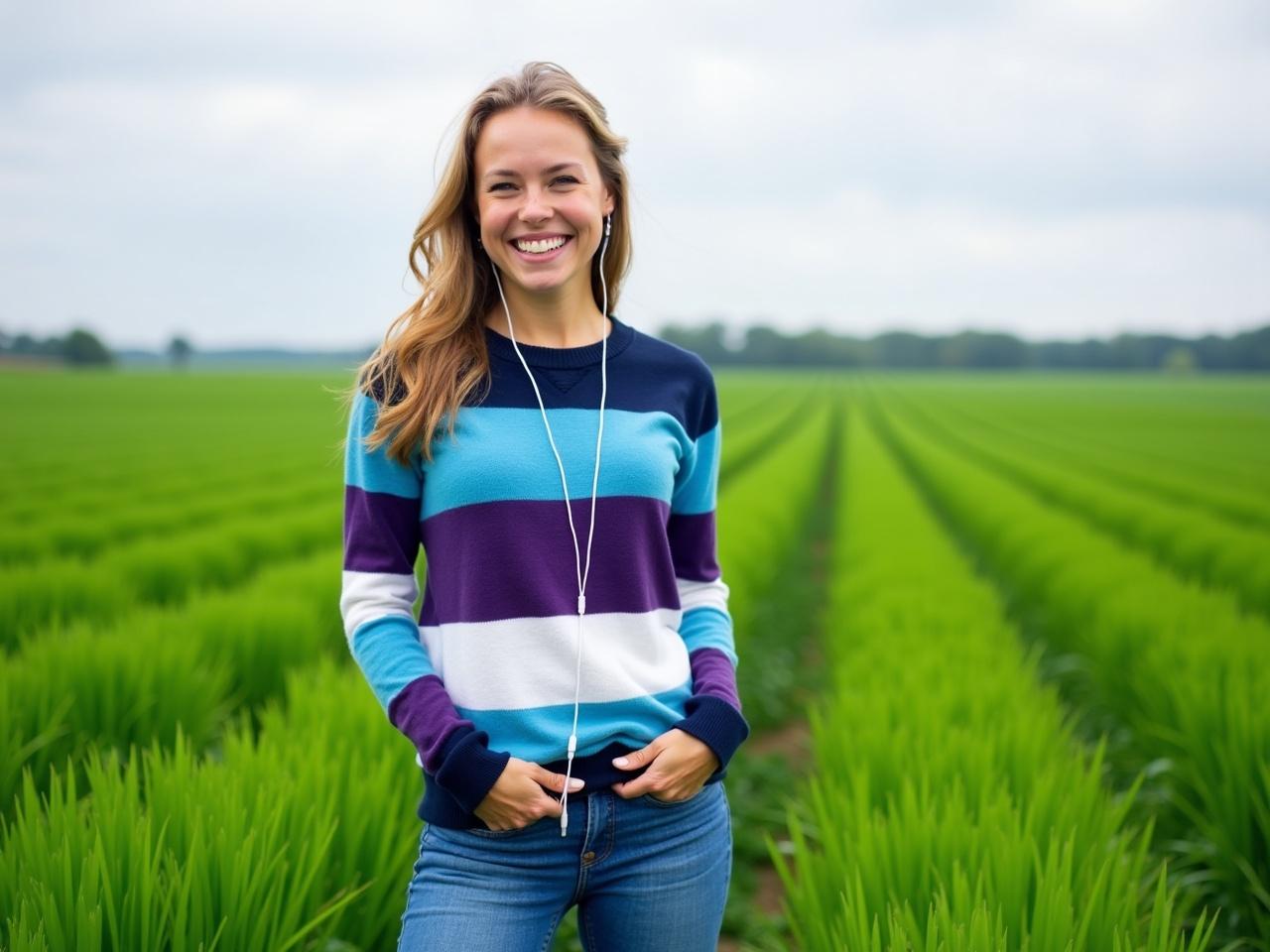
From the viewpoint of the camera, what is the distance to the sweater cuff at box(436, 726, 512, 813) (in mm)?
1323

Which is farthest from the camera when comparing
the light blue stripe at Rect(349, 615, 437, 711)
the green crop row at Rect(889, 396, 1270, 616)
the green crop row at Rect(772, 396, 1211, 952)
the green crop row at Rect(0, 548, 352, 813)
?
the green crop row at Rect(889, 396, 1270, 616)

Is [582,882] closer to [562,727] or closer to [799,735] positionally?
[562,727]

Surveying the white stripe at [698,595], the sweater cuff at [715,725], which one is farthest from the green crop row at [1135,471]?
the sweater cuff at [715,725]

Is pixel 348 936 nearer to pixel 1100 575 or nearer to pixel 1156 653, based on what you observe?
pixel 1156 653

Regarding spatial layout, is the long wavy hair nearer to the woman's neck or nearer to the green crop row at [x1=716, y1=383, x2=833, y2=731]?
the woman's neck

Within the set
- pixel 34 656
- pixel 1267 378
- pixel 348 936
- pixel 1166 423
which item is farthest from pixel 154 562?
pixel 1267 378

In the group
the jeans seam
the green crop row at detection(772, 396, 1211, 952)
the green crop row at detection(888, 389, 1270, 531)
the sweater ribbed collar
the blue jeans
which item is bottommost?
the green crop row at detection(888, 389, 1270, 531)

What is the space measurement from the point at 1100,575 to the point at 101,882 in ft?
20.1

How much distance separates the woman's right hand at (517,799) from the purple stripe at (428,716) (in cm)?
9

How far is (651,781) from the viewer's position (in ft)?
4.64

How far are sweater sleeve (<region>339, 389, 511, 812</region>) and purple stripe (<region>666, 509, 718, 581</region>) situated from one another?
1.53 ft

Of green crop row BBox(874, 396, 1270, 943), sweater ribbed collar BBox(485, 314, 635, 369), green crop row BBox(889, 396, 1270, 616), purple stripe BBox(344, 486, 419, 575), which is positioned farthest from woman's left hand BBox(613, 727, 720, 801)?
green crop row BBox(889, 396, 1270, 616)

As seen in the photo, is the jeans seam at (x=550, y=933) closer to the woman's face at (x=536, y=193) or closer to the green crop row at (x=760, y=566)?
the woman's face at (x=536, y=193)

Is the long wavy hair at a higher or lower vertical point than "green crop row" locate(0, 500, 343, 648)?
higher
